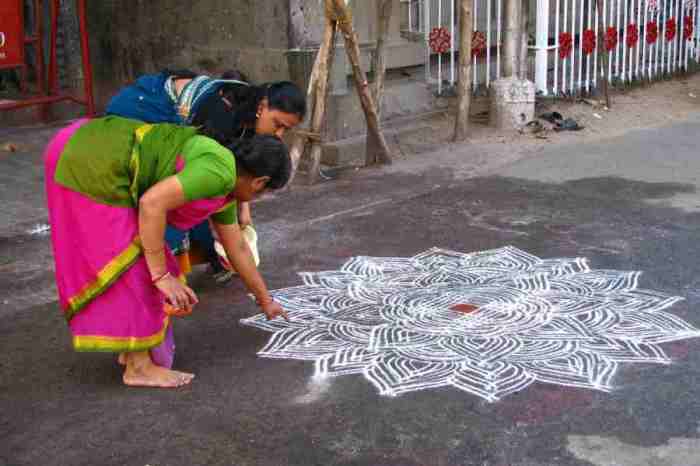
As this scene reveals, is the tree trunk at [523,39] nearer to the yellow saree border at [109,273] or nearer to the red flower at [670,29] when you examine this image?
the red flower at [670,29]

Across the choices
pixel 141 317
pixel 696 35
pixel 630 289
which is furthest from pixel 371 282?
pixel 696 35

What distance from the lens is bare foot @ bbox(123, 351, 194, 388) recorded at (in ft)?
11.0

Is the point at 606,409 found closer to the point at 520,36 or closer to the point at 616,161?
the point at 616,161

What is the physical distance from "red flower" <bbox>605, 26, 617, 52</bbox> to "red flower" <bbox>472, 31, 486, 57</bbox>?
1.22m

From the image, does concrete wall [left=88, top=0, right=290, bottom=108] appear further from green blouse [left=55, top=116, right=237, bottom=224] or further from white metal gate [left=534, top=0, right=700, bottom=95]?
green blouse [left=55, top=116, right=237, bottom=224]

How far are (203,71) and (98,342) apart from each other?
514 cm

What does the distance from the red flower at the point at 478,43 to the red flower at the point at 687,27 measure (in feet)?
8.63

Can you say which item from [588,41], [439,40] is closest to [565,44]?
[588,41]

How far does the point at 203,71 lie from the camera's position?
8.01 meters

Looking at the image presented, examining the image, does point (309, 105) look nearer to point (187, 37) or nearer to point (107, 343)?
point (187, 37)

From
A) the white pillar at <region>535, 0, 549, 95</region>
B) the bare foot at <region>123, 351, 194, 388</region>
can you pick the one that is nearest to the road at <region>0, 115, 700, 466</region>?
the bare foot at <region>123, 351, 194, 388</region>

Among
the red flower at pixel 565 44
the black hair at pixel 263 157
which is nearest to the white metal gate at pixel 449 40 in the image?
the red flower at pixel 565 44

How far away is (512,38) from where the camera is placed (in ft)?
25.7

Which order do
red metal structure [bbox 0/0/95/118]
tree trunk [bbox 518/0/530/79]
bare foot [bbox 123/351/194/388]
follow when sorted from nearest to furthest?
bare foot [bbox 123/351/194/388] < red metal structure [bbox 0/0/95/118] < tree trunk [bbox 518/0/530/79]
